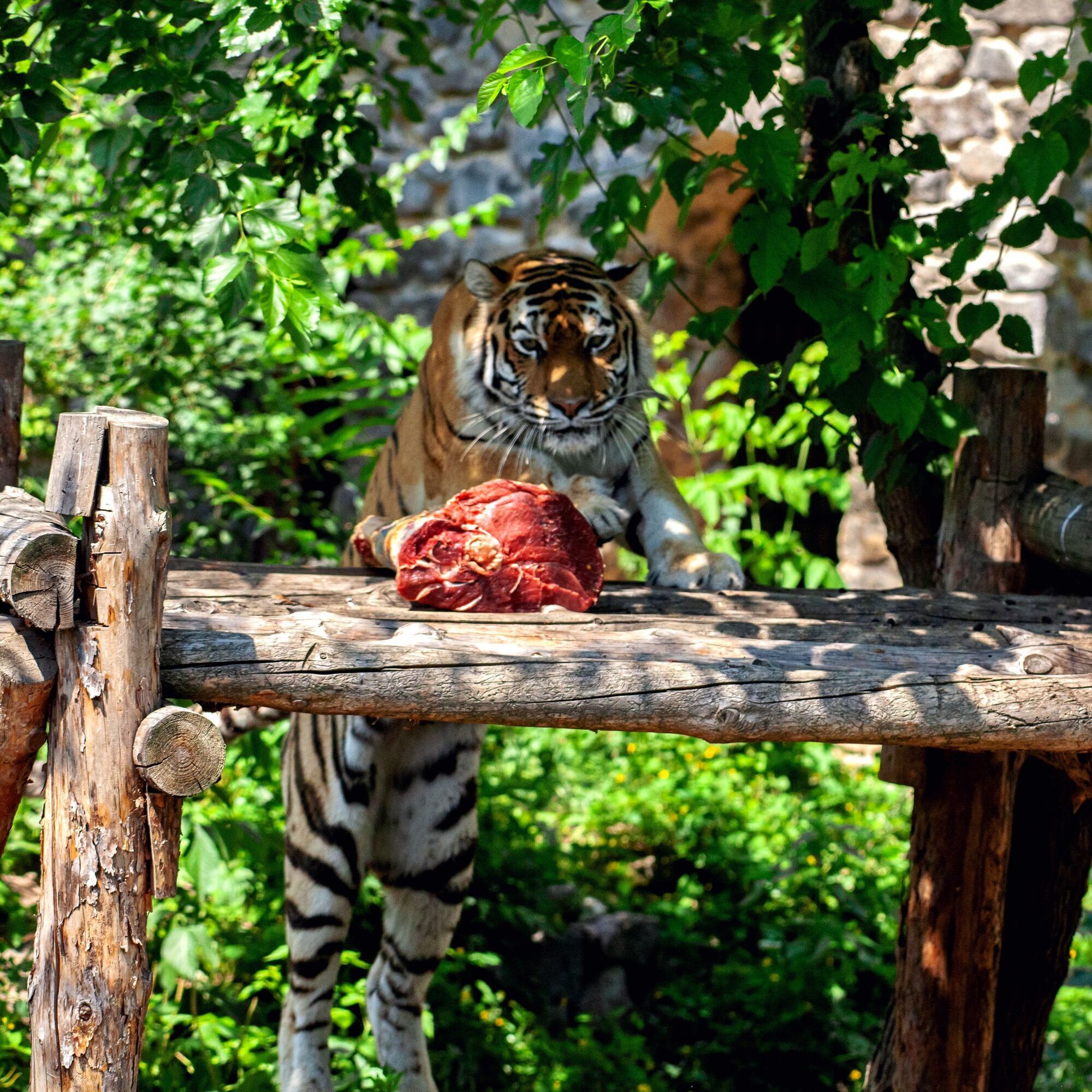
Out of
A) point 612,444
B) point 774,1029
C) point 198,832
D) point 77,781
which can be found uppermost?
point 612,444

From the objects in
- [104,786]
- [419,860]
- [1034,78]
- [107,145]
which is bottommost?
[419,860]

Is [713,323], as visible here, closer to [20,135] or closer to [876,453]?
[876,453]

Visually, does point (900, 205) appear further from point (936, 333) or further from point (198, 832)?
point (198, 832)

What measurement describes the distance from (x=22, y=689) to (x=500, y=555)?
823 millimetres

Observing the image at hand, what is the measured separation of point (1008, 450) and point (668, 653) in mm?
1303

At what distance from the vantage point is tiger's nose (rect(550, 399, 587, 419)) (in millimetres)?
2727

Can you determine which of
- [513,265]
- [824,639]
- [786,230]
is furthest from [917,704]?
[513,265]

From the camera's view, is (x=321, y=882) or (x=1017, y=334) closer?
(x=1017, y=334)

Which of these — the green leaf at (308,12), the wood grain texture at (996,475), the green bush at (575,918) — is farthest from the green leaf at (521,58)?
the green bush at (575,918)

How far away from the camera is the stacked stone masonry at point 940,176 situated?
524 centimetres

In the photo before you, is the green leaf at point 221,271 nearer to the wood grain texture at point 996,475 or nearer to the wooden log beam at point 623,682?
the wooden log beam at point 623,682

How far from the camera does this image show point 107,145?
2.50 m

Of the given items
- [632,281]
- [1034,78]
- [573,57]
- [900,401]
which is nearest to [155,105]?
[573,57]

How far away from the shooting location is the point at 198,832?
2.88 m
